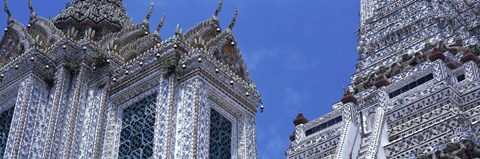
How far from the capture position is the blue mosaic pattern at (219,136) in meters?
18.8

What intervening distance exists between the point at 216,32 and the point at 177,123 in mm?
2969

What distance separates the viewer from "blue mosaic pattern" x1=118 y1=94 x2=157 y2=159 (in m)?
18.7

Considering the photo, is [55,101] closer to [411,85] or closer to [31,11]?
[31,11]

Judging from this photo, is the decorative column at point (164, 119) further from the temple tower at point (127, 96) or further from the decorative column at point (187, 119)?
the decorative column at point (187, 119)

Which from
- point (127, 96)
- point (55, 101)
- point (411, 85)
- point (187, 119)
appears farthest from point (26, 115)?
point (411, 85)

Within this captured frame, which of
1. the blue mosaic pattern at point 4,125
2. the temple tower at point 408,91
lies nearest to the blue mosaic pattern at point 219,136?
the temple tower at point 408,91

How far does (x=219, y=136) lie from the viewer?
1909cm

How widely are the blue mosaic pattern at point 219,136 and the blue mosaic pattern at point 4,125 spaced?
12.9 ft

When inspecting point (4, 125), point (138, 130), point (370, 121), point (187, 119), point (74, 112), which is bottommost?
point (187, 119)

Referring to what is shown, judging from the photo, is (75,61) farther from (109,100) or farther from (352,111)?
(352,111)

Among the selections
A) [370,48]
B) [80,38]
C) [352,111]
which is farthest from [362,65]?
[80,38]

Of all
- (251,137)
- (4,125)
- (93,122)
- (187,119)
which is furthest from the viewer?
(4,125)

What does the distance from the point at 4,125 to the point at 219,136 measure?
426 cm

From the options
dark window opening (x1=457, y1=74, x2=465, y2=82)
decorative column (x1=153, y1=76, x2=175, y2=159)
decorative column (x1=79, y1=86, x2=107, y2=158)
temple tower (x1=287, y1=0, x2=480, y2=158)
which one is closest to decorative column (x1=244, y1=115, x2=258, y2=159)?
decorative column (x1=153, y1=76, x2=175, y2=159)
